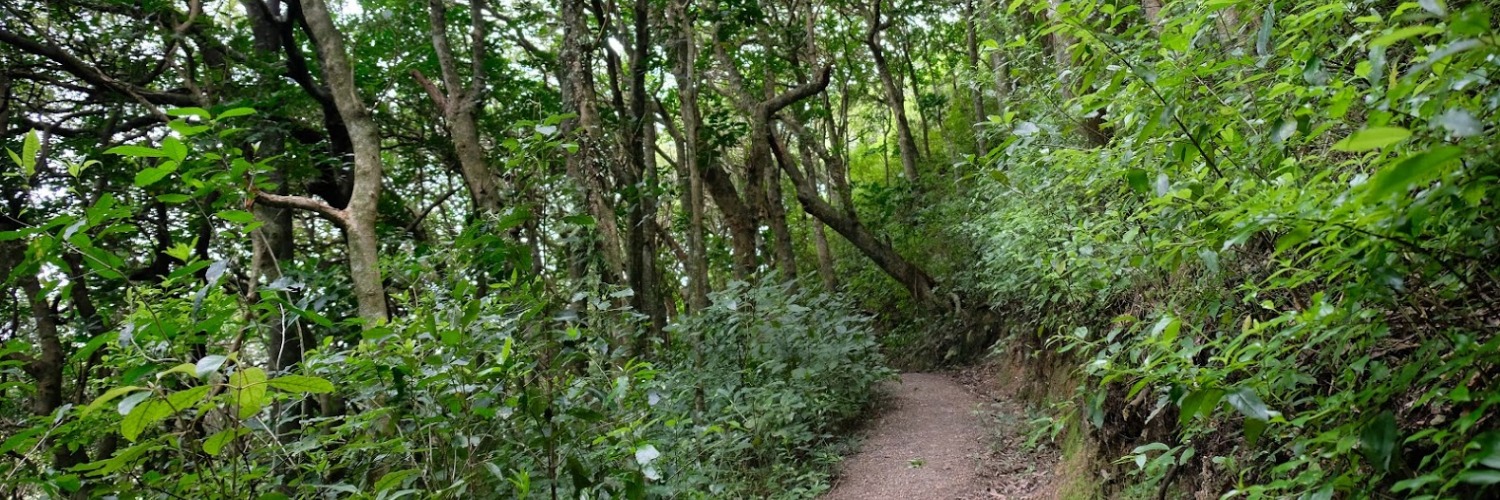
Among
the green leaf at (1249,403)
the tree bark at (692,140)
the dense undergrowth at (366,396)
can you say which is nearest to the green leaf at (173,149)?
the dense undergrowth at (366,396)

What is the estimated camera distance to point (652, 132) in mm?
9438

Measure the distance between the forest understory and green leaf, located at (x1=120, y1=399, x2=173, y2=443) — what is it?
0.01 m

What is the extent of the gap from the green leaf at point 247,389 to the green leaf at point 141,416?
13 cm

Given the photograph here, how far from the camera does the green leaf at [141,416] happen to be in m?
1.65

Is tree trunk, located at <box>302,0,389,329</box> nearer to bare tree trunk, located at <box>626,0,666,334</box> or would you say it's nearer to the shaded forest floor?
bare tree trunk, located at <box>626,0,666,334</box>

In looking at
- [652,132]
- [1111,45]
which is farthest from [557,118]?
[652,132]

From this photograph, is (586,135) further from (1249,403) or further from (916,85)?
(916,85)

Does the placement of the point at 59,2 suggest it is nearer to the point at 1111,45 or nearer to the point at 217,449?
the point at 217,449

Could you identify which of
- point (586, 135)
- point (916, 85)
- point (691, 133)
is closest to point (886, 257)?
point (691, 133)

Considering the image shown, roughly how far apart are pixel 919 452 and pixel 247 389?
20.7ft

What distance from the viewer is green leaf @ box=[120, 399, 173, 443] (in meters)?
1.65

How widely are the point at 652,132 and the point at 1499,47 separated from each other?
8.62 m

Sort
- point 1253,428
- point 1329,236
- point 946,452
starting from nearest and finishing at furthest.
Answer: point 1329,236
point 1253,428
point 946,452

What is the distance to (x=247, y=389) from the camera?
180cm
